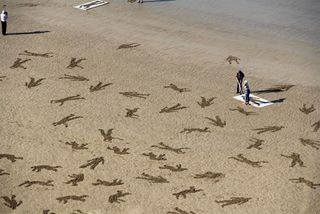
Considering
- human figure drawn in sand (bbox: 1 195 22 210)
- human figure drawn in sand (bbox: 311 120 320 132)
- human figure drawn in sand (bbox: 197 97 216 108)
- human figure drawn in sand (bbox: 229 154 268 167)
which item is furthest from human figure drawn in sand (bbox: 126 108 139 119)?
human figure drawn in sand (bbox: 311 120 320 132)

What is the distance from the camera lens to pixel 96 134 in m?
29.2

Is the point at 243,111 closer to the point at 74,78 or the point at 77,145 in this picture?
the point at 77,145

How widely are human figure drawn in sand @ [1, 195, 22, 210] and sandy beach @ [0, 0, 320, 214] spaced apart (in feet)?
0.24

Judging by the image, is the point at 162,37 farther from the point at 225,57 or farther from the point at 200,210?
the point at 200,210

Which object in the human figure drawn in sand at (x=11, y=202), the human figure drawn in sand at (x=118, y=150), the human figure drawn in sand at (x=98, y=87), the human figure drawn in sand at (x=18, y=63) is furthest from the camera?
the human figure drawn in sand at (x=18, y=63)

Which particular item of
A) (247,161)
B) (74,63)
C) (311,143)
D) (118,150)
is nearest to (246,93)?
(311,143)

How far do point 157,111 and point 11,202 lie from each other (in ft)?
34.8

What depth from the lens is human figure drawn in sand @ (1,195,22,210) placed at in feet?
78.1

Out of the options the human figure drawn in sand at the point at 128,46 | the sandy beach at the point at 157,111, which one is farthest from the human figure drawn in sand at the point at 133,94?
the human figure drawn in sand at the point at 128,46

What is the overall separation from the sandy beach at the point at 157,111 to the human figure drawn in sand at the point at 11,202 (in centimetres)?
7

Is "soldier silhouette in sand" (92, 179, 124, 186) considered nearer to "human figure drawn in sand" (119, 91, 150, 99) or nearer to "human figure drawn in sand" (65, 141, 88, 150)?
"human figure drawn in sand" (65, 141, 88, 150)

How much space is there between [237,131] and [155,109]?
498 centimetres

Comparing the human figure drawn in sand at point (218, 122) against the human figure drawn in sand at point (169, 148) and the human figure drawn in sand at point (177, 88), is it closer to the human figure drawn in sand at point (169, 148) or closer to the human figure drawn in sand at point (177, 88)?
the human figure drawn in sand at point (169, 148)

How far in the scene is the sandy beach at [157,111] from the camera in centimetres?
2480
